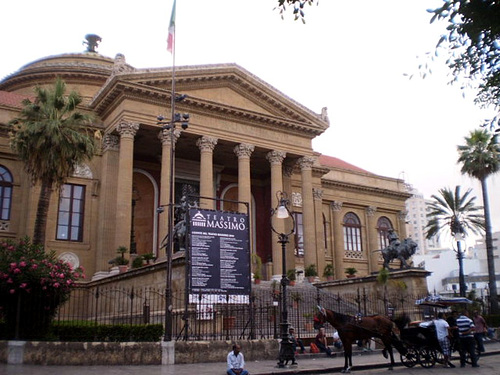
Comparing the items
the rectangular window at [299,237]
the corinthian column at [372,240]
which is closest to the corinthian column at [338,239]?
the corinthian column at [372,240]

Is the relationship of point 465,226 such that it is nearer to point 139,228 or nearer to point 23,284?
point 139,228

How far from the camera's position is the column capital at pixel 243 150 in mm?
32816

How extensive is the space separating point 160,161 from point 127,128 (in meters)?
5.66

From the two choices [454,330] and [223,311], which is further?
[223,311]

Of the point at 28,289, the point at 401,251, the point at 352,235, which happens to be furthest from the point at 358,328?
the point at 352,235

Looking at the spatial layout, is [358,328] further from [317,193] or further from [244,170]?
[317,193]

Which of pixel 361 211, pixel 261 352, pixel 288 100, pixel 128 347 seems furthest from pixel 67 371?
pixel 361 211

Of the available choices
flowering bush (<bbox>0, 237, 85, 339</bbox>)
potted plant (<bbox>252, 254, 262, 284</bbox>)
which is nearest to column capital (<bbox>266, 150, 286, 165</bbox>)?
potted plant (<bbox>252, 254, 262, 284</bbox>)

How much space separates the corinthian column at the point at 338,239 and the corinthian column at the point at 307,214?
8153 mm

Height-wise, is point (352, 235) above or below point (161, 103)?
below

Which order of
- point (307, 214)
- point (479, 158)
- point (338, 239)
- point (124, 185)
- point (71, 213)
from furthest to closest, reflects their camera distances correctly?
point (338, 239)
point (479, 158)
point (307, 214)
point (71, 213)
point (124, 185)

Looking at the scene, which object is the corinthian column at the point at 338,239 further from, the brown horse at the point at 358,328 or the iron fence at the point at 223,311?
the brown horse at the point at 358,328

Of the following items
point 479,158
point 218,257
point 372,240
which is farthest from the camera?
point 372,240

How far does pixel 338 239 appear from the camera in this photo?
43.8 metres
